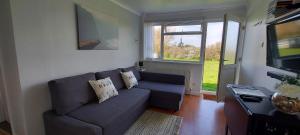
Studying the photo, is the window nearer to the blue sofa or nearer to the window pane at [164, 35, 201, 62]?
the window pane at [164, 35, 201, 62]

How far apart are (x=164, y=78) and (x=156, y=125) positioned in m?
1.38

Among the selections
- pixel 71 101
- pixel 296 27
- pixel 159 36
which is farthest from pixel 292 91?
pixel 159 36

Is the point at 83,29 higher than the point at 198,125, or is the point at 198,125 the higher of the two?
the point at 83,29

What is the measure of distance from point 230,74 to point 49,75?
11.5ft

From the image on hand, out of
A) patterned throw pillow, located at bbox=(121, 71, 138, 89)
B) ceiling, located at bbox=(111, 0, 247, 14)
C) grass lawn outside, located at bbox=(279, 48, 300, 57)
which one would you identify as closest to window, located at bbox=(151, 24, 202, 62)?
ceiling, located at bbox=(111, 0, 247, 14)

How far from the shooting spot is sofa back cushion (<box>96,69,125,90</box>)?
2.53 metres

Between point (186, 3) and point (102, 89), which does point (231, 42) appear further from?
point (102, 89)

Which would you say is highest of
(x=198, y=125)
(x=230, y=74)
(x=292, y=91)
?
(x=292, y=91)

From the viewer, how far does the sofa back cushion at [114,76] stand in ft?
8.31

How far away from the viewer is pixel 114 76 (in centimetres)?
282

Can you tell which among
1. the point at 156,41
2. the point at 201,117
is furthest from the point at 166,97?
the point at 156,41

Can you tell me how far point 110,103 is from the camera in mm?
2100

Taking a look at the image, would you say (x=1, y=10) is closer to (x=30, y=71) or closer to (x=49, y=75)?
(x=30, y=71)

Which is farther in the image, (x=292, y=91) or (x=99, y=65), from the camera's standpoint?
(x=99, y=65)
